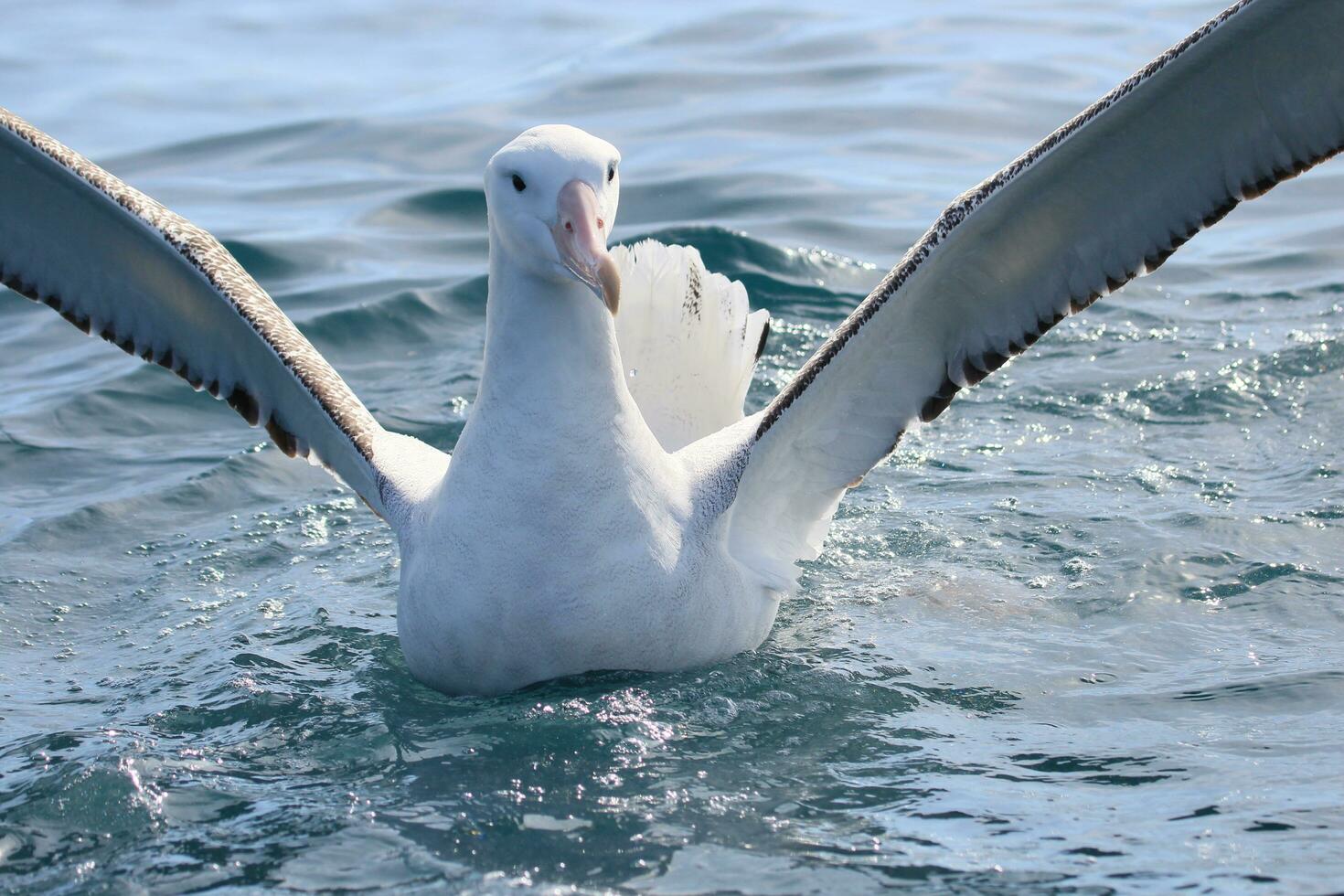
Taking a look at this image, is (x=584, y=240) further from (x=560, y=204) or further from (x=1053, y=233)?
(x=1053, y=233)

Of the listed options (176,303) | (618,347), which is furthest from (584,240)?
(176,303)

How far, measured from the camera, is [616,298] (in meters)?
5.98

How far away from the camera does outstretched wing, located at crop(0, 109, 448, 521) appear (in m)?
7.56

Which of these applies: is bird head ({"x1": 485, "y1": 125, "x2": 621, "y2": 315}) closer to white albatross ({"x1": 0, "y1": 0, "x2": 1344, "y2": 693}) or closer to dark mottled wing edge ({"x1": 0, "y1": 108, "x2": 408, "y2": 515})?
white albatross ({"x1": 0, "y1": 0, "x2": 1344, "y2": 693})

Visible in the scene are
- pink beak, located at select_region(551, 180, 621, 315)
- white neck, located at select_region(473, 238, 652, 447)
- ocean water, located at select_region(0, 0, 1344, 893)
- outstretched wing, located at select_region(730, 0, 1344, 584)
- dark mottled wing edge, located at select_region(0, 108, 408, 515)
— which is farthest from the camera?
dark mottled wing edge, located at select_region(0, 108, 408, 515)

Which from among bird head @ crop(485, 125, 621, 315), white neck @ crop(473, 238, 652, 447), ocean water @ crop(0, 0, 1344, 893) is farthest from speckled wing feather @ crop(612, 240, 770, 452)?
bird head @ crop(485, 125, 621, 315)

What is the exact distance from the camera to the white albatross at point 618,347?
20.9ft

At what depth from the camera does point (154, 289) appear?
808 cm

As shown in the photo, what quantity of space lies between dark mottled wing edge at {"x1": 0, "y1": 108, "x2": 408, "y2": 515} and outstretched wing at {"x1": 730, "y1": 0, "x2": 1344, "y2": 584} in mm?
2075

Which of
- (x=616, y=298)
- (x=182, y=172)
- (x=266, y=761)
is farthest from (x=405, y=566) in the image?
(x=182, y=172)

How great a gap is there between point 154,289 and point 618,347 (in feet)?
8.05

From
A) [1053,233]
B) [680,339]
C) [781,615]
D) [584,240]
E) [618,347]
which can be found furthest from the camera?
[680,339]

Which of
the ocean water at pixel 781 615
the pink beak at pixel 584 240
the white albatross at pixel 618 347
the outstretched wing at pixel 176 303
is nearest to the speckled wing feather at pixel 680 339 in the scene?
the white albatross at pixel 618 347

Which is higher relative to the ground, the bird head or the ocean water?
the bird head
